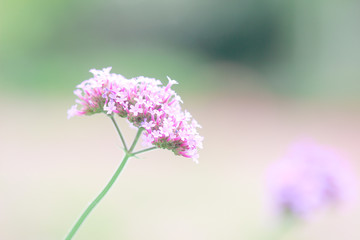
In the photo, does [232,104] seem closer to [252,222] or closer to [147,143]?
[252,222]

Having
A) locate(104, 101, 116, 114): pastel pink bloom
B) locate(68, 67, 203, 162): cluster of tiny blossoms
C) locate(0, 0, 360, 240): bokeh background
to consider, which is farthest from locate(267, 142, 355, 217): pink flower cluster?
locate(104, 101, 116, 114): pastel pink bloom

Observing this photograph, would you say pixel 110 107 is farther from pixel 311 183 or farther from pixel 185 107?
pixel 185 107

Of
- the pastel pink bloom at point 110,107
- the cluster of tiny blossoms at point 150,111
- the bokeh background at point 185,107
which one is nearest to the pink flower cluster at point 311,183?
the bokeh background at point 185,107

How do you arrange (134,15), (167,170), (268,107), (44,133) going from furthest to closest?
(134,15)
(268,107)
(44,133)
(167,170)

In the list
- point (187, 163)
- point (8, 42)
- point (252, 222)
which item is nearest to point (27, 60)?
point (8, 42)

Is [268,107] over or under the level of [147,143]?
over

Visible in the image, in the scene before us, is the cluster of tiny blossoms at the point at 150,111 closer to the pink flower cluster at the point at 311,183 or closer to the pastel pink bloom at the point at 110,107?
the pastel pink bloom at the point at 110,107

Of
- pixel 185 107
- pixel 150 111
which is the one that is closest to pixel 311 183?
pixel 150 111

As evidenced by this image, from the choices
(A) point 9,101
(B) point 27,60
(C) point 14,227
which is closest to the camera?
(C) point 14,227
